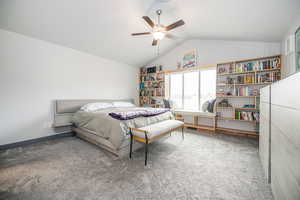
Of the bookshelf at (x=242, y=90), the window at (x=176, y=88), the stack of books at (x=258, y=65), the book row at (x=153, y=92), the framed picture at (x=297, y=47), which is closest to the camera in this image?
the framed picture at (x=297, y=47)

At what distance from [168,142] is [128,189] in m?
1.55

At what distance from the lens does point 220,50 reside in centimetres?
365

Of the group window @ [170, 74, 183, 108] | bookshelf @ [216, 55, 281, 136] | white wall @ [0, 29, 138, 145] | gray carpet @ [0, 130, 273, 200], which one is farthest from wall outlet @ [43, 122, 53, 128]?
bookshelf @ [216, 55, 281, 136]

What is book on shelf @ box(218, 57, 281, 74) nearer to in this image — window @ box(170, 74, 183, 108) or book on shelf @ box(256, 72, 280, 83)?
book on shelf @ box(256, 72, 280, 83)

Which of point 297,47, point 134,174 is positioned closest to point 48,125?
point 134,174

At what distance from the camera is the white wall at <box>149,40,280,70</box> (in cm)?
306

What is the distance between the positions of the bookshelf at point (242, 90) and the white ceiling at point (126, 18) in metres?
0.66

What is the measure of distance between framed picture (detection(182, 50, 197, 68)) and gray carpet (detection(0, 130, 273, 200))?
285 centimetres

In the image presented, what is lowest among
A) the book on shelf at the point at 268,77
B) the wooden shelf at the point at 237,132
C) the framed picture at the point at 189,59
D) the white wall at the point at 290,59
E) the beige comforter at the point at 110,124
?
the wooden shelf at the point at 237,132

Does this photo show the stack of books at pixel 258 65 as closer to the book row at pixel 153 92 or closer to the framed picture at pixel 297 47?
the framed picture at pixel 297 47

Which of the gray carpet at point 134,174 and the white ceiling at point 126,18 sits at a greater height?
the white ceiling at point 126,18

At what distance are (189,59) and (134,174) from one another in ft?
13.0

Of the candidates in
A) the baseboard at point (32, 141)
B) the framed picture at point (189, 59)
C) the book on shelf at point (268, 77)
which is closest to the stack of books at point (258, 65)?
the book on shelf at point (268, 77)

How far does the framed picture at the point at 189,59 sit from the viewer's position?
4082mm
